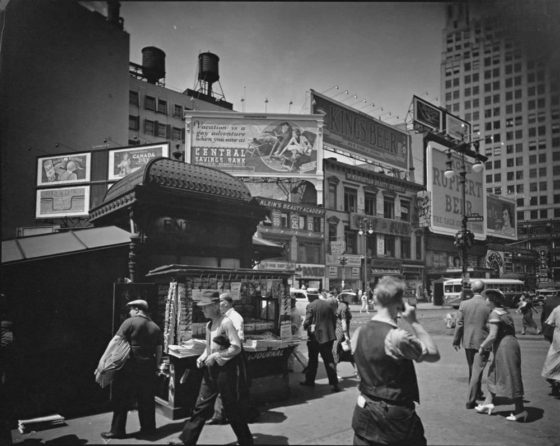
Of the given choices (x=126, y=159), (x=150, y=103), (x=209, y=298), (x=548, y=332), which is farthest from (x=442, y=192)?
(x=209, y=298)

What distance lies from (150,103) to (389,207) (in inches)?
1179

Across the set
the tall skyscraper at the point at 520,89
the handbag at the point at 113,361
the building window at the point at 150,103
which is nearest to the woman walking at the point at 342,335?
the tall skyscraper at the point at 520,89

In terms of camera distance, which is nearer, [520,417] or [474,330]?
[520,417]

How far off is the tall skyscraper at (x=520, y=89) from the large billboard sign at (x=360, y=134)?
3140 centimetres

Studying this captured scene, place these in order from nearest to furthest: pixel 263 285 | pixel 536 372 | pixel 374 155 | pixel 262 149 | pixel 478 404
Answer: pixel 478 404
pixel 263 285
pixel 536 372
pixel 262 149
pixel 374 155

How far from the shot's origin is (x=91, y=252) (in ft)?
24.3

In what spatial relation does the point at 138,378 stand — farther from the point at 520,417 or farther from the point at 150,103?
the point at 150,103

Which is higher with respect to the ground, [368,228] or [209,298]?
[368,228]

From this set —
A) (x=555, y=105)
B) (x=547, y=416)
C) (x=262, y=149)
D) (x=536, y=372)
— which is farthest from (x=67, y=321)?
(x=262, y=149)

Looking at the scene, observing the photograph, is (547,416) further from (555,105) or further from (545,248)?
(555,105)

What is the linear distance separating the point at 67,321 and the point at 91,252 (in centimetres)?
124

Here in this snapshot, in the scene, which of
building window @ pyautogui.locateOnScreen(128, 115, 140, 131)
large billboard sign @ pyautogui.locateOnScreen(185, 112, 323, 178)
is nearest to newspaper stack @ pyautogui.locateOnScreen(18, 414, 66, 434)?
large billboard sign @ pyautogui.locateOnScreen(185, 112, 323, 178)

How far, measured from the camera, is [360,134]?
42875mm

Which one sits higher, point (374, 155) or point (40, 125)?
point (374, 155)
